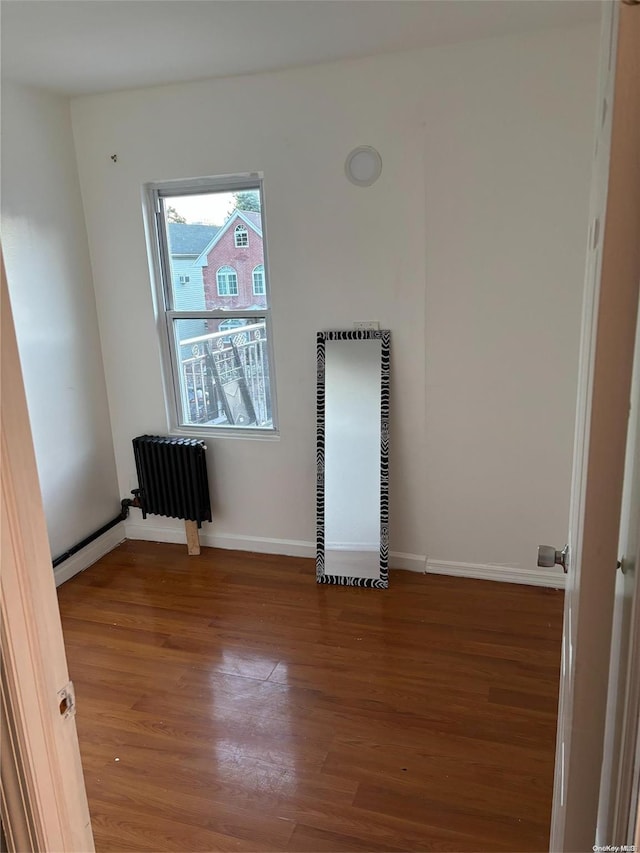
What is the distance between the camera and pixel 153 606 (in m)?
3.26

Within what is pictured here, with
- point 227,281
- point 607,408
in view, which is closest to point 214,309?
point 227,281

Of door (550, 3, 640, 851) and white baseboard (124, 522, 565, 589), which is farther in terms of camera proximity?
white baseboard (124, 522, 565, 589)

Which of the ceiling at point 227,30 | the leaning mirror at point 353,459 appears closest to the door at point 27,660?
the ceiling at point 227,30

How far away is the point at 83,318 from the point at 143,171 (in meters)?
→ 0.90

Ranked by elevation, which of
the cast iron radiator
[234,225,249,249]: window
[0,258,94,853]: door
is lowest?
the cast iron radiator

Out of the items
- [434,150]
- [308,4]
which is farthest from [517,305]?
[308,4]

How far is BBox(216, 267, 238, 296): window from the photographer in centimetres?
353

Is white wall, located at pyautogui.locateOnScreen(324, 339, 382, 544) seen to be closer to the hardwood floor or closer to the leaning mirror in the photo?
the leaning mirror

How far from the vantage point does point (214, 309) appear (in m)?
3.61

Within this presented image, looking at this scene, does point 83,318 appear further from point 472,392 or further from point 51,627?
point 51,627

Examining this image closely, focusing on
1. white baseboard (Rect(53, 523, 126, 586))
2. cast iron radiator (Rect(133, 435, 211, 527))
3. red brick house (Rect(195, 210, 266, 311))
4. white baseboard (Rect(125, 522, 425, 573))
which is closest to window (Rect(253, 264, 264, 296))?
red brick house (Rect(195, 210, 266, 311))

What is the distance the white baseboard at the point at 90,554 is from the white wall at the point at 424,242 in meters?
1.00

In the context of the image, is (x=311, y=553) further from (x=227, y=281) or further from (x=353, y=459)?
(x=227, y=281)

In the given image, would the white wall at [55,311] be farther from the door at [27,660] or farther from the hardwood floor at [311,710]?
the door at [27,660]
